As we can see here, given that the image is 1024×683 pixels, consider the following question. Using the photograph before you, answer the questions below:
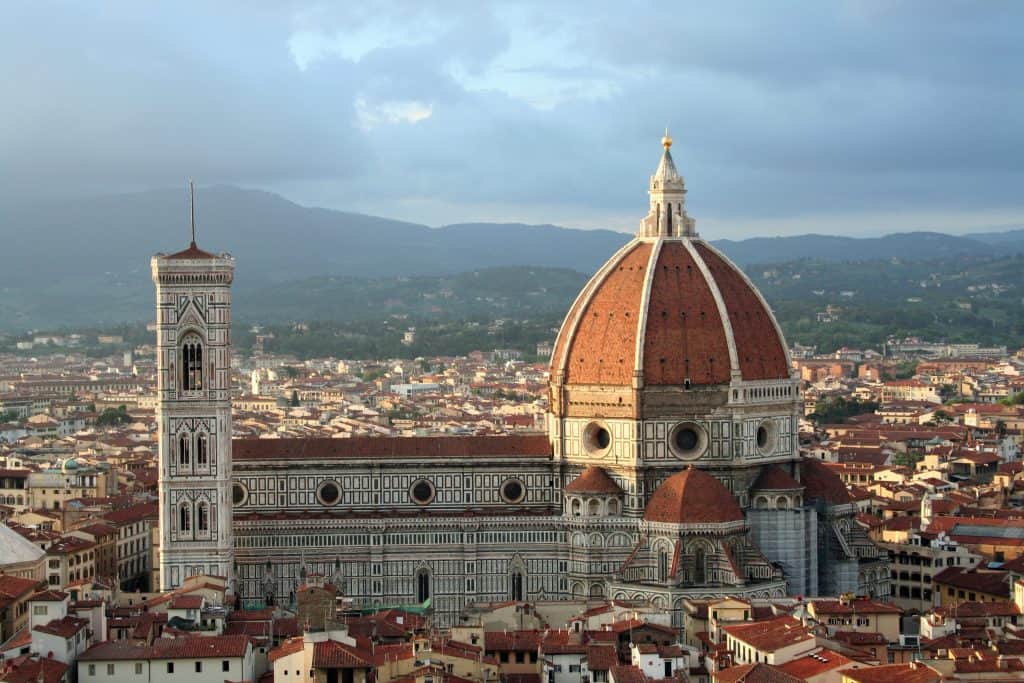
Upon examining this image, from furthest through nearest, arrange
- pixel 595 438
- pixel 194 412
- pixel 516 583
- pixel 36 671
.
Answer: pixel 595 438 < pixel 516 583 < pixel 194 412 < pixel 36 671

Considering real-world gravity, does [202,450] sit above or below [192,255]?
below

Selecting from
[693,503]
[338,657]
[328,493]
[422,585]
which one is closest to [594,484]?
[693,503]

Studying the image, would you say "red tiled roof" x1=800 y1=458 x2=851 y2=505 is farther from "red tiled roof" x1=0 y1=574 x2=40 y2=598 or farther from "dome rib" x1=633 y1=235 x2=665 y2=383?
"red tiled roof" x1=0 y1=574 x2=40 y2=598

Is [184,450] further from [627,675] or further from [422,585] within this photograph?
[627,675]

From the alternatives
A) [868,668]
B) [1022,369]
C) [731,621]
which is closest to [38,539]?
[731,621]

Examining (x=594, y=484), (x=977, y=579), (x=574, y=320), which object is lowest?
(x=977, y=579)

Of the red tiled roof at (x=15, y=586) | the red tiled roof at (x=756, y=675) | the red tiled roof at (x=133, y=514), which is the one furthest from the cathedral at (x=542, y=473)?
the red tiled roof at (x=756, y=675)

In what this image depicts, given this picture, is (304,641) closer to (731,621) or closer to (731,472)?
(731,621)

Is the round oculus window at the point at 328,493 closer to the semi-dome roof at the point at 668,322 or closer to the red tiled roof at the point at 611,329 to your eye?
the semi-dome roof at the point at 668,322
